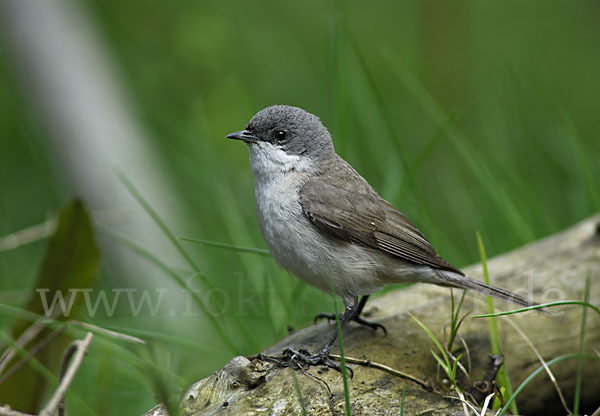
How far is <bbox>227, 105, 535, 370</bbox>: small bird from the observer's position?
3.57 m

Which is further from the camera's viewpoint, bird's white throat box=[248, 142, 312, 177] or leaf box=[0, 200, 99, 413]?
bird's white throat box=[248, 142, 312, 177]

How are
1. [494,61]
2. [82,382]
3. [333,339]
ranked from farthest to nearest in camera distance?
[494,61]
[82,382]
[333,339]

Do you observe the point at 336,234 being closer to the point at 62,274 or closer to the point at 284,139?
the point at 284,139

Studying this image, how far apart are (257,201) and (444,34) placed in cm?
427

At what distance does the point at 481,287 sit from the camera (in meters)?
3.46

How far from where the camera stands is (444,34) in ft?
23.3

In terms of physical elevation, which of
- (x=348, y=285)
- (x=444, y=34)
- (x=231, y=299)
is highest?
(x=444, y=34)

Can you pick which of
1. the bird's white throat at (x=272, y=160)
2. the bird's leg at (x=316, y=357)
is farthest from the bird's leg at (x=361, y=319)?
the bird's white throat at (x=272, y=160)

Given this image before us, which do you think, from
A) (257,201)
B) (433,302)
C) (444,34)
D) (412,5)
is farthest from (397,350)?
(412,5)

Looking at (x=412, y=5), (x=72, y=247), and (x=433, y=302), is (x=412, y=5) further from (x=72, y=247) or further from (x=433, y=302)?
(x=72, y=247)

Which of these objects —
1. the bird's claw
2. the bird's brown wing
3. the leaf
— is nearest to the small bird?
the bird's brown wing

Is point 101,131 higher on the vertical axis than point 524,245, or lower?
higher

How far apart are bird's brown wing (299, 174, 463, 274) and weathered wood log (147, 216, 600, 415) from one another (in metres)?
0.37

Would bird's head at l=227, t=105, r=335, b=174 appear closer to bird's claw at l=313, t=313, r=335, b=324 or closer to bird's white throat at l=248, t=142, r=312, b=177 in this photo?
bird's white throat at l=248, t=142, r=312, b=177
